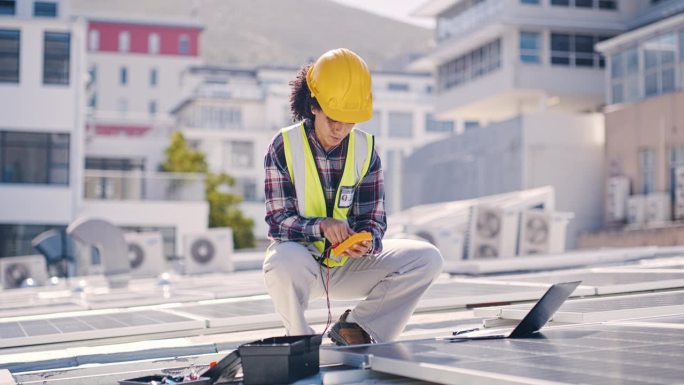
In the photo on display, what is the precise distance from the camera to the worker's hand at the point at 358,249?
15.6 ft

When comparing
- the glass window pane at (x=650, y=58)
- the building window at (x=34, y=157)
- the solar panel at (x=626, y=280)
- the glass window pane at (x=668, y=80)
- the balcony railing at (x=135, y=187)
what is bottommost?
the solar panel at (x=626, y=280)

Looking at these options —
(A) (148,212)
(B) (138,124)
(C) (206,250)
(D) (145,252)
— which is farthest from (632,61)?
(B) (138,124)

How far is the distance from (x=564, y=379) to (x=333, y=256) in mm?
1934

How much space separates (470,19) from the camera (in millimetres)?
51719

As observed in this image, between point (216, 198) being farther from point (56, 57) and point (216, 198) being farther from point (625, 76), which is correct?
point (625, 76)

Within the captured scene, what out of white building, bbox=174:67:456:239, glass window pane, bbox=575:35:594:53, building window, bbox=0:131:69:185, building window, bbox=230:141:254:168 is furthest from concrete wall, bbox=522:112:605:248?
building window, bbox=230:141:254:168

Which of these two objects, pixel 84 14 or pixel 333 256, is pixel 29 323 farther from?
pixel 84 14

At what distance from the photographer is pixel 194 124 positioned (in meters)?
77.9

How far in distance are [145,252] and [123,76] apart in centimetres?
7636

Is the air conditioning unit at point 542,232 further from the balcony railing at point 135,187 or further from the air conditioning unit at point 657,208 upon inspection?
the balcony railing at point 135,187

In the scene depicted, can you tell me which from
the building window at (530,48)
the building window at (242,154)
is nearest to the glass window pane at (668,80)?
the building window at (530,48)

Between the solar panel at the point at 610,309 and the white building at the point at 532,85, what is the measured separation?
112ft

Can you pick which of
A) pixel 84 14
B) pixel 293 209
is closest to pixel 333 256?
pixel 293 209

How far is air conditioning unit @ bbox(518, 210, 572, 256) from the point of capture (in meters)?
21.5
